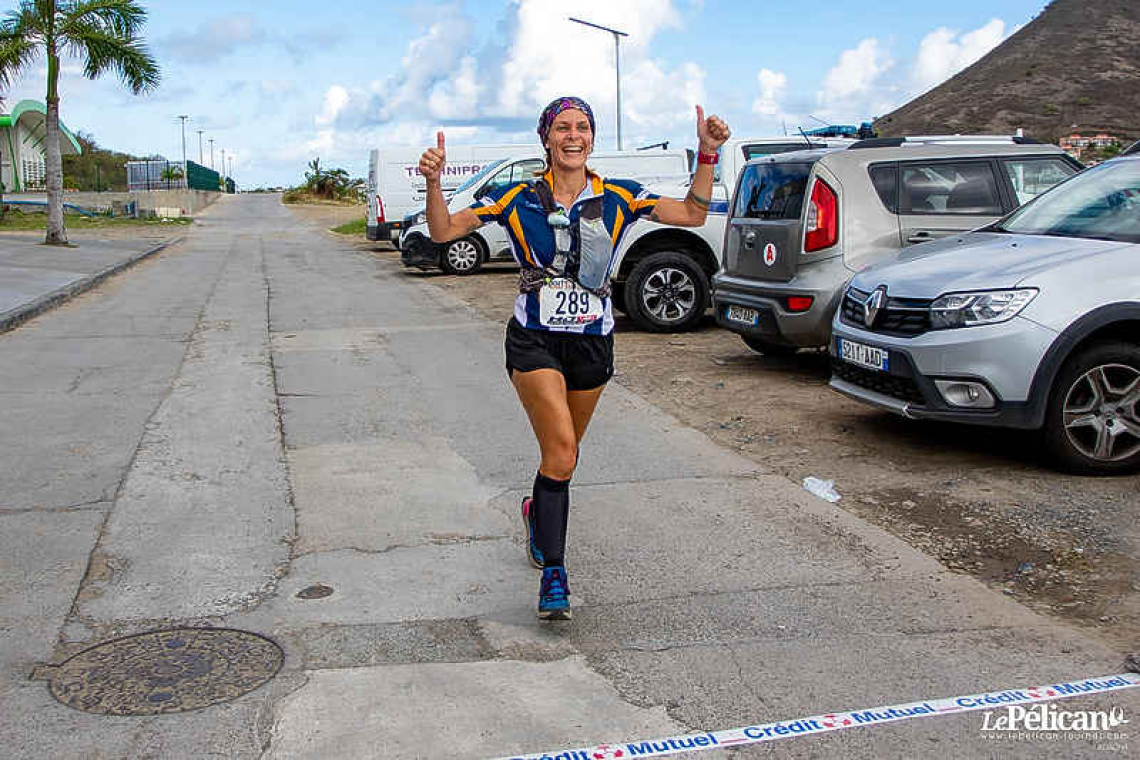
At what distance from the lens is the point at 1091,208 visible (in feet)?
22.5

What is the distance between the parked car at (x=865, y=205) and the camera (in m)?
8.59

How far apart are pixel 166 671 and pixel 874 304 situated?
15.0 ft

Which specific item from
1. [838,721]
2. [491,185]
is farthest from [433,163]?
[491,185]

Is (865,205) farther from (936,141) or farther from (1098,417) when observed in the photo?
(1098,417)

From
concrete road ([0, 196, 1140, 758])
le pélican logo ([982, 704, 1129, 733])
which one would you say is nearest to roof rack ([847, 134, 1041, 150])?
concrete road ([0, 196, 1140, 758])

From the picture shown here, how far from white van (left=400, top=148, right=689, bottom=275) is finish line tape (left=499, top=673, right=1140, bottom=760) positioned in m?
16.3

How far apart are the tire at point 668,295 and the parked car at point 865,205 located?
322cm

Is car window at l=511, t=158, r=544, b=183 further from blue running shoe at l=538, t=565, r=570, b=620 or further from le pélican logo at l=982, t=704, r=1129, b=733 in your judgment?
le pélican logo at l=982, t=704, r=1129, b=733

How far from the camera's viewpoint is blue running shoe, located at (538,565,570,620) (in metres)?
4.17

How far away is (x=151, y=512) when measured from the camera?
581 centimetres

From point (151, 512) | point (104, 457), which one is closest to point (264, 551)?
point (151, 512)

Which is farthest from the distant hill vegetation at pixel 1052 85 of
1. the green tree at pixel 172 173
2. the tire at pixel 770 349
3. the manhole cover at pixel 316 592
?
the green tree at pixel 172 173

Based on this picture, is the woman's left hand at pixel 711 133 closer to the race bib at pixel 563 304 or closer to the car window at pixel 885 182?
the race bib at pixel 563 304

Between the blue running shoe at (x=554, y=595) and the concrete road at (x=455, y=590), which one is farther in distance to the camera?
the blue running shoe at (x=554, y=595)
